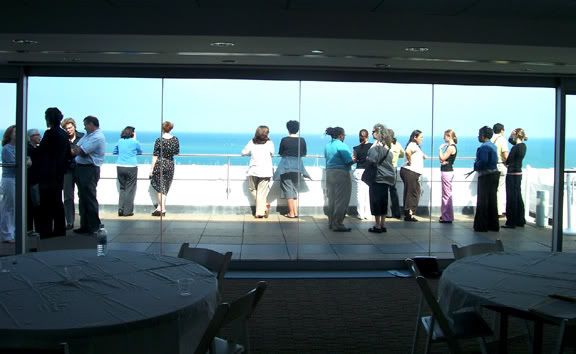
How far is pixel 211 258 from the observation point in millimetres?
3943

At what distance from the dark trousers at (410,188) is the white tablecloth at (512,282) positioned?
4.39 m

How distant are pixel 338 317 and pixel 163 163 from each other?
351 cm

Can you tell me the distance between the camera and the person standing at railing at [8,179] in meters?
6.93

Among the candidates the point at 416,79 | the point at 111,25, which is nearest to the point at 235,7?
the point at 111,25

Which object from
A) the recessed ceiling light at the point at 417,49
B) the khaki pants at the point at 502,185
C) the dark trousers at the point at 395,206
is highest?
the recessed ceiling light at the point at 417,49

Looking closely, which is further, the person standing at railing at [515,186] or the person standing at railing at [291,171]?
the person standing at railing at [515,186]

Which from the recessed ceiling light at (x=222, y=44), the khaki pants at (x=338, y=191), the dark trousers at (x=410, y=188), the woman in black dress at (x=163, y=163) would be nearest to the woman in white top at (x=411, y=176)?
the dark trousers at (x=410, y=188)

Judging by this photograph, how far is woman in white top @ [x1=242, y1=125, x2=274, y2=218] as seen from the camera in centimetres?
786

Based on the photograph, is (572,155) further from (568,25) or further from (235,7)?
(235,7)

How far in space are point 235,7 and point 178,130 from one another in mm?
2640

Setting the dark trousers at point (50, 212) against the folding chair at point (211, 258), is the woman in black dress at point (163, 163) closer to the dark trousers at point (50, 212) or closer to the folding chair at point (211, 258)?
the dark trousers at point (50, 212)

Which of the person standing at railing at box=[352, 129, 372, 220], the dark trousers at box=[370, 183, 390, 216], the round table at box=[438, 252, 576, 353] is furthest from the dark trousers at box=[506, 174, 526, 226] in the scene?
the round table at box=[438, 252, 576, 353]

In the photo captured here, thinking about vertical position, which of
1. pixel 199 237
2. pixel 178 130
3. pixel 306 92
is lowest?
pixel 199 237

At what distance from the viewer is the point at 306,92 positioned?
7070 mm
